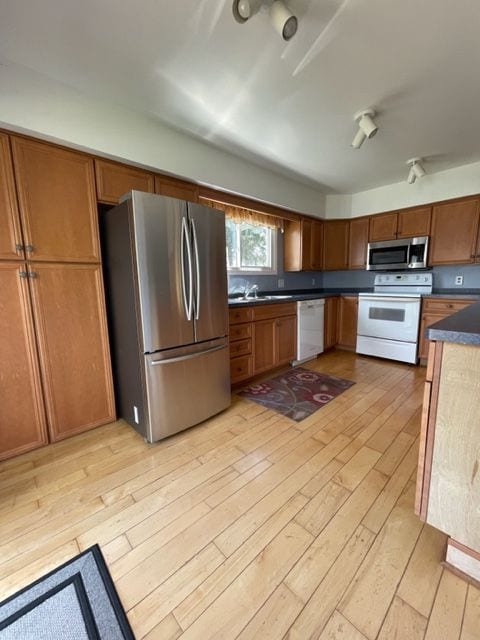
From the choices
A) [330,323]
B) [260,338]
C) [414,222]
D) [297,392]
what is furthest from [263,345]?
[414,222]

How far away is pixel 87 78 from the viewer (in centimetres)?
169

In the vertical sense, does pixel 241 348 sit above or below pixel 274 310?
below

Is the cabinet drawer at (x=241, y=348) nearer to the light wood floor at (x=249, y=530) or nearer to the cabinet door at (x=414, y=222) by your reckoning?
the light wood floor at (x=249, y=530)

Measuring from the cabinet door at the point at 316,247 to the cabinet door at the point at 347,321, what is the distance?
0.68 meters

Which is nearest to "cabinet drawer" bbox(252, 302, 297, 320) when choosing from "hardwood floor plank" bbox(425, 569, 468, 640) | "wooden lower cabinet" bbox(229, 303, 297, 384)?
"wooden lower cabinet" bbox(229, 303, 297, 384)

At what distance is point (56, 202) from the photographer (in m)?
1.84

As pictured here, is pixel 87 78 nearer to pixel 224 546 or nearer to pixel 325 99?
pixel 325 99

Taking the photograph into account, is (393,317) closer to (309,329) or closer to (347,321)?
(347,321)

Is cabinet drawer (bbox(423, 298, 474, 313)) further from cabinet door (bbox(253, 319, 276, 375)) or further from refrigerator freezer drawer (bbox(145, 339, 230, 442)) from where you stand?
refrigerator freezer drawer (bbox(145, 339, 230, 442))

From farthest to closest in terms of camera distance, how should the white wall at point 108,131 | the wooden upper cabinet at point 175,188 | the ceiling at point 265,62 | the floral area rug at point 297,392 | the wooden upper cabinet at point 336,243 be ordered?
the wooden upper cabinet at point 336,243
the floral area rug at point 297,392
the wooden upper cabinet at point 175,188
the white wall at point 108,131
the ceiling at point 265,62

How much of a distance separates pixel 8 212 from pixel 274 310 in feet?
7.96

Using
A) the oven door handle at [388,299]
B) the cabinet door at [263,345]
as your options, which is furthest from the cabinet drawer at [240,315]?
the oven door handle at [388,299]

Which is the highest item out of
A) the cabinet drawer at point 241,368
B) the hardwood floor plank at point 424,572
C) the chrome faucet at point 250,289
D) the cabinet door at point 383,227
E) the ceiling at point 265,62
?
the ceiling at point 265,62

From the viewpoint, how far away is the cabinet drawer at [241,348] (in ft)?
9.10
